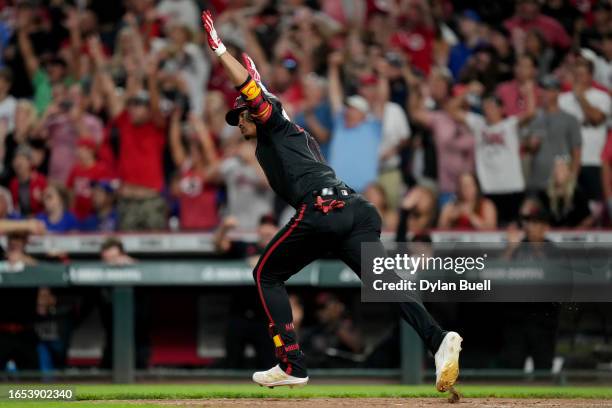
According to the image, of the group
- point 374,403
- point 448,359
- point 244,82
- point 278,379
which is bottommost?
point 374,403

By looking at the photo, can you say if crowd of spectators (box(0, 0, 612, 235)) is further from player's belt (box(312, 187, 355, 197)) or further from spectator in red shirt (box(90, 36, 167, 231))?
player's belt (box(312, 187, 355, 197))

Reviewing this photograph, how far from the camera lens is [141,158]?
11875mm

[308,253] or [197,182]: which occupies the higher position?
[197,182]

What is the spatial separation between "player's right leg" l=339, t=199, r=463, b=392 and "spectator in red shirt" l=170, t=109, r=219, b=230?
16.0 feet

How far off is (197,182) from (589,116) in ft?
13.5

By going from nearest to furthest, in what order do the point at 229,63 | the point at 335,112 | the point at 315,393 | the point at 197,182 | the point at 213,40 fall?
the point at 229,63
the point at 213,40
the point at 315,393
the point at 197,182
the point at 335,112

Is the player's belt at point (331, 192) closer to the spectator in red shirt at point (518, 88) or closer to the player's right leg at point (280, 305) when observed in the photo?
the player's right leg at point (280, 305)

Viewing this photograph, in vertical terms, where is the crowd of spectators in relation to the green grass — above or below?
above

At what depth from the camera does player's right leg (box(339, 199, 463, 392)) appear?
6.45m

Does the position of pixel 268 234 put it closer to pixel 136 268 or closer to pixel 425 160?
pixel 136 268

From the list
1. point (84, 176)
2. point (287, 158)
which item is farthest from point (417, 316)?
point (84, 176)

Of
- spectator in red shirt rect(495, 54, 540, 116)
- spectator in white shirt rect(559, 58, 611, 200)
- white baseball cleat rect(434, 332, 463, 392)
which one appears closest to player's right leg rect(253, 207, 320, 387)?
white baseball cleat rect(434, 332, 463, 392)

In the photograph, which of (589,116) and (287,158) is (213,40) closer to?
(287,158)

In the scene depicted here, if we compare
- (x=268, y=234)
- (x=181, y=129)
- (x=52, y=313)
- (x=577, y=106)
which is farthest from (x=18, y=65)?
(x=577, y=106)
